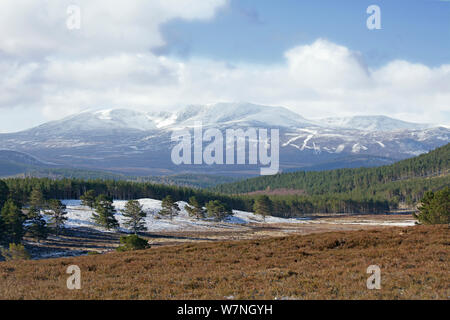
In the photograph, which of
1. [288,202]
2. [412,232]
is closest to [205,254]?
[412,232]

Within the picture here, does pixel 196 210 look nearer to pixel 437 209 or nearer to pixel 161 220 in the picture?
pixel 161 220

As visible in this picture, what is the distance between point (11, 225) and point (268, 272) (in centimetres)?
5724

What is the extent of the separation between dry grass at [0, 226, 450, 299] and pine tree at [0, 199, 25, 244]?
4240 centimetres

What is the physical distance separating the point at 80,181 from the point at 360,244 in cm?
13216

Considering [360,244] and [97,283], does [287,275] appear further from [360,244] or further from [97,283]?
[360,244]

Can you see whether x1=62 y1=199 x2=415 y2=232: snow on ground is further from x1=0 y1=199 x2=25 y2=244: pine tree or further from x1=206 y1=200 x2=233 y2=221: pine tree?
x1=0 y1=199 x2=25 y2=244: pine tree

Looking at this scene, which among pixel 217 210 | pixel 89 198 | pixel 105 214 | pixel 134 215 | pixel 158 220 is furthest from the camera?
pixel 217 210

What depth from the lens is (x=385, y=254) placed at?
22562 millimetres

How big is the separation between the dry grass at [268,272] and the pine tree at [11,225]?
42402mm

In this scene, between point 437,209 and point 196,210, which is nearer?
point 437,209

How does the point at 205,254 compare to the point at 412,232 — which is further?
the point at 412,232

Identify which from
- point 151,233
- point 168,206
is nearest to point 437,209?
point 151,233

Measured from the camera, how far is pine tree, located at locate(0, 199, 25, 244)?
60219 mm

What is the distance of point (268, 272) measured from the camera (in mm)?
18281
